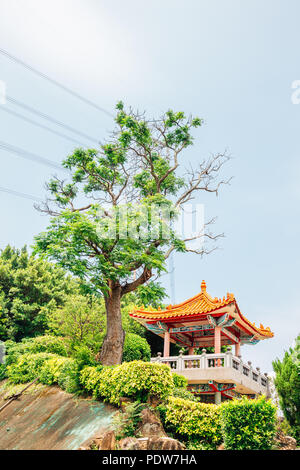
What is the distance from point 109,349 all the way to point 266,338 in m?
7.67

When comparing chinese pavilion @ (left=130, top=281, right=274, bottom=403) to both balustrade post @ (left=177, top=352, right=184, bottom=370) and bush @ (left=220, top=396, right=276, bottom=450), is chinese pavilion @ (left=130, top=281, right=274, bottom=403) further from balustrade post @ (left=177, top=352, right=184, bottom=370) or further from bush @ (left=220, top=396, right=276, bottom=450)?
bush @ (left=220, top=396, right=276, bottom=450)

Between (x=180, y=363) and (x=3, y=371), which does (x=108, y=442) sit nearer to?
(x=180, y=363)

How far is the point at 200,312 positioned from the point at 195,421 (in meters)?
6.00

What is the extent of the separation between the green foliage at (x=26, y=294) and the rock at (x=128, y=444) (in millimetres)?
15234

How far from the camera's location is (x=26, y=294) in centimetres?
2588

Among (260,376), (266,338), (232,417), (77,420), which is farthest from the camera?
(266,338)

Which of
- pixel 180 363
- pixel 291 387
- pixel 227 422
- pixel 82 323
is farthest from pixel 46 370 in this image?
pixel 291 387

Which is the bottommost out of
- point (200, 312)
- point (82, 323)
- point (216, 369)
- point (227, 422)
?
point (227, 422)

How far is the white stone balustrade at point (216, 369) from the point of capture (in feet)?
44.0

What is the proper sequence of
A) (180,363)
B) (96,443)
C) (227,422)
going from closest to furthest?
(227,422) < (96,443) < (180,363)

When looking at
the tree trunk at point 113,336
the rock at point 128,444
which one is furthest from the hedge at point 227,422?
the tree trunk at point 113,336

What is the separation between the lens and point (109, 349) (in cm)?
1414
